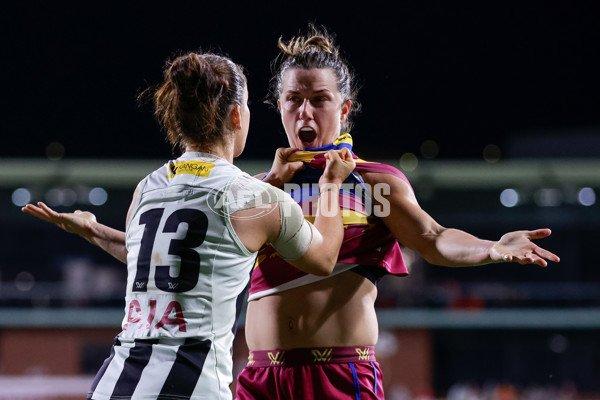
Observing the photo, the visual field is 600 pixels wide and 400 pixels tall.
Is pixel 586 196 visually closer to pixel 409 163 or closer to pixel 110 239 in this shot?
pixel 409 163

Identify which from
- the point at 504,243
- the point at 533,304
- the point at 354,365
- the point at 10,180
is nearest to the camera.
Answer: the point at 504,243

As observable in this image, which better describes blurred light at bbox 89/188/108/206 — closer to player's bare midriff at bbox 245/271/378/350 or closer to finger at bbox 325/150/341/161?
player's bare midriff at bbox 245/271/378/350

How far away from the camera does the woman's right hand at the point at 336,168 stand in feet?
7.43

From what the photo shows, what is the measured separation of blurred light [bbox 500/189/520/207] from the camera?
37.3 feet

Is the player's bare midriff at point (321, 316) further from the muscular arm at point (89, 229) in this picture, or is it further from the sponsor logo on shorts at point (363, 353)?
the muscular arm at point (89, 229)

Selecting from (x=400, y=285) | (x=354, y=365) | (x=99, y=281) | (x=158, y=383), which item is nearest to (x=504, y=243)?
(x=354, y=365)

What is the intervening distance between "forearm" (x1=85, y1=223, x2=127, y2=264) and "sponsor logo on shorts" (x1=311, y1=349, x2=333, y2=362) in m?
0.69

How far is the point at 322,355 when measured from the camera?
7.60 ft

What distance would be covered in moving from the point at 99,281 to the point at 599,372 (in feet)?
25.8

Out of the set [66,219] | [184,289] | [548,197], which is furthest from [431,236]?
[548,197]

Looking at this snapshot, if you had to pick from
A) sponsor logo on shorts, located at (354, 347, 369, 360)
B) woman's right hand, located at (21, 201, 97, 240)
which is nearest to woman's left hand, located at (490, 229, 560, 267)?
sponsor logo on shorts, located at (354, 347, 369, 360)

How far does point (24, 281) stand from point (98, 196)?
1.91m

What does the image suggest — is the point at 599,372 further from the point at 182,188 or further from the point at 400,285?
the point at 182,188

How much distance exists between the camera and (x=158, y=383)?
1.70m
